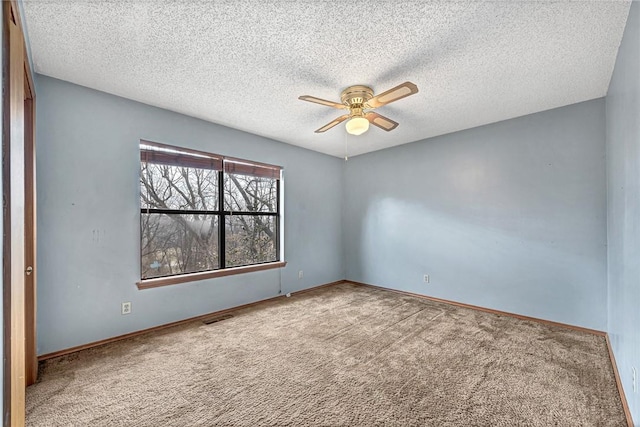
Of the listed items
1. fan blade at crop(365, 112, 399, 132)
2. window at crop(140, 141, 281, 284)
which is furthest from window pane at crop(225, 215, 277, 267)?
fan blade at crop(365, 112, 399, 132)

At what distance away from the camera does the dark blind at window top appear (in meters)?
3.07

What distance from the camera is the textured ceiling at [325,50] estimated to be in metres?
1.69

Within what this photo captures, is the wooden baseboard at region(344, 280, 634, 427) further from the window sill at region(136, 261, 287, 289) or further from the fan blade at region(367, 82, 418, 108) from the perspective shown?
the fan blade at region(367, 82, 418, 108)

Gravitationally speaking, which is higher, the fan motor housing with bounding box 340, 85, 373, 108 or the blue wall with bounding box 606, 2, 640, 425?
the fan motor housing with bounding box 340, 85, 373, 108

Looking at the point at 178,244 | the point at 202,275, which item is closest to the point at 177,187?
the point at 178,244

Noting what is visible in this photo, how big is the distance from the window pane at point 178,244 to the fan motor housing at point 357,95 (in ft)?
7.35

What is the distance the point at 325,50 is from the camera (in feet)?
6.75

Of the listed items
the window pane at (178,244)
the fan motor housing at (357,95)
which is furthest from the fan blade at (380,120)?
the window pane at (178,244)

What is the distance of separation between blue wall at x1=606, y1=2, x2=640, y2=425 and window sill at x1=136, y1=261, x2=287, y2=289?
3.62 meters

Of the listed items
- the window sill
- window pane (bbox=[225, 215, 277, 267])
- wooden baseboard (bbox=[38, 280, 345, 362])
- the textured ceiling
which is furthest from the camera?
window pane (bbox=[225, 215, 277, 267])

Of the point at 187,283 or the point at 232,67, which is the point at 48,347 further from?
the point at 232,67

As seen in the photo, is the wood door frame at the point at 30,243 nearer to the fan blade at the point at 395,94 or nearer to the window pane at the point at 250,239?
the window pane at the point at 250,239

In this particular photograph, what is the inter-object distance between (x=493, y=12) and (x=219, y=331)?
11.7 ft

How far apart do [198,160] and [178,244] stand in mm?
1064
